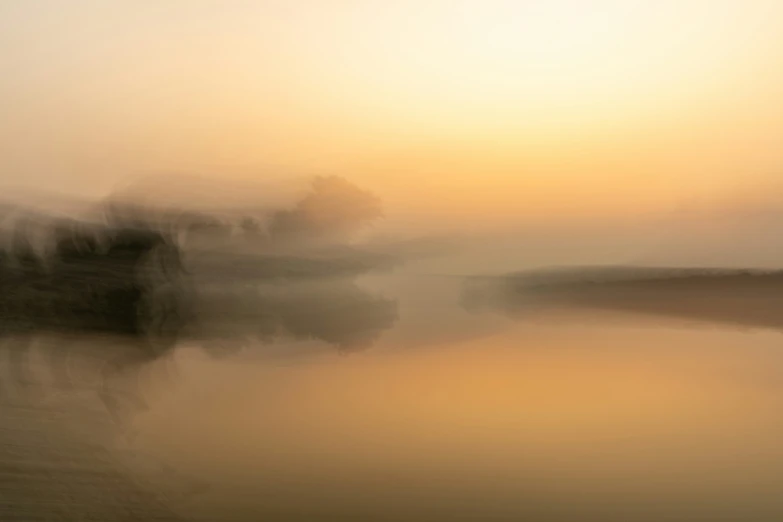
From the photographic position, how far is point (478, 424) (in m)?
0.84

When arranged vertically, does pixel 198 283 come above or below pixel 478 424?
above

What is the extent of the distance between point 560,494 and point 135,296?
643 mm

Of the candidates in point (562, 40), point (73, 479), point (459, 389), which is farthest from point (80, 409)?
point (562, 40)

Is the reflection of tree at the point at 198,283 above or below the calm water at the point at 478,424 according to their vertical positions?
above

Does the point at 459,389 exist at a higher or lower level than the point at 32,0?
lower

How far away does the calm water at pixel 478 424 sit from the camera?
81cm

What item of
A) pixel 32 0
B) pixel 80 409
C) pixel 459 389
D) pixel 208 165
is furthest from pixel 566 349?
pixel 32 0

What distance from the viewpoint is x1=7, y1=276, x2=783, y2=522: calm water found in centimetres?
81

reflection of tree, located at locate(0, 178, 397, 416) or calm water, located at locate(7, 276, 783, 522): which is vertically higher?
reflection of tree, located at locate(0, 178, 397, 416)

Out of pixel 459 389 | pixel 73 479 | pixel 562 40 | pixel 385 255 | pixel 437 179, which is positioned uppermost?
pixel 562 40

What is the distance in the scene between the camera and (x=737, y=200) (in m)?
0.82

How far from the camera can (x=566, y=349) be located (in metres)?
0.83

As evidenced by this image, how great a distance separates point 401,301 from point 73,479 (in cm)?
52

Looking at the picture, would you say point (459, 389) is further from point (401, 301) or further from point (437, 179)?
point (437, 179)
